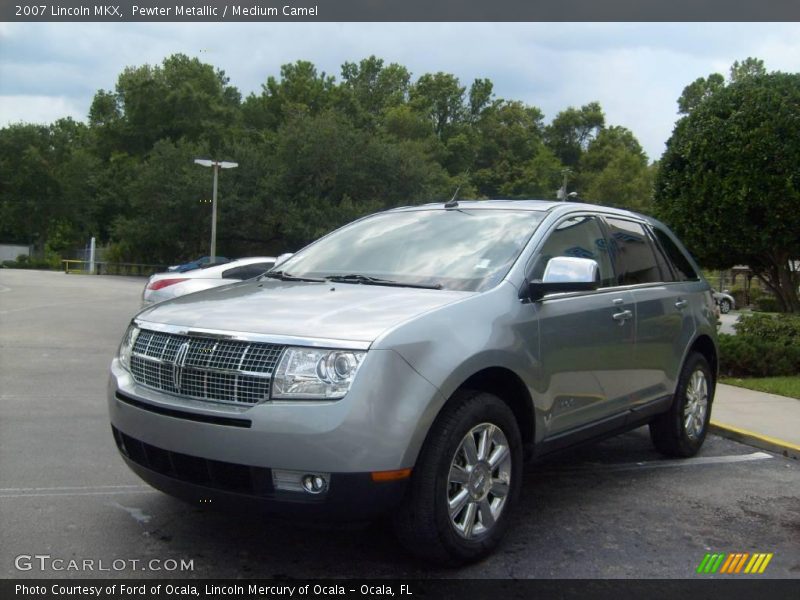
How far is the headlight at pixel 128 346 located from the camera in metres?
4.07

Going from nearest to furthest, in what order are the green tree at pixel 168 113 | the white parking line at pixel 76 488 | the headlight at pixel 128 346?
the headlight at pixel 128 346 < the white parking line at pixel 76 488 < the green tree at pixel 168 113

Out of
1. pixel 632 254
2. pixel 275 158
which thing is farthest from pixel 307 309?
pixel 275 158

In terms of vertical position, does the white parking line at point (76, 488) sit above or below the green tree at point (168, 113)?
below

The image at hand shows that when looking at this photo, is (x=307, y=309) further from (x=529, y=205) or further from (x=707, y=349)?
(x=707, y=349)

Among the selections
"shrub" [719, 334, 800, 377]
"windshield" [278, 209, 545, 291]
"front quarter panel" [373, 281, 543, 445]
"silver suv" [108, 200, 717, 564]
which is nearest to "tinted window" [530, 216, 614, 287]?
"silver suv" [108, 200, 717, 564]

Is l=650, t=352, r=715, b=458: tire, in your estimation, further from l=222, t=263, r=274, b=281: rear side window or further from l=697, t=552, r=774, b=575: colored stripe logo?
l=222, t=263, r=274, b=281: rear side window

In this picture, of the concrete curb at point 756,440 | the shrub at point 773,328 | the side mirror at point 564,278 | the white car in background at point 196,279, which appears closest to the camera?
the side mirror at point 564,278

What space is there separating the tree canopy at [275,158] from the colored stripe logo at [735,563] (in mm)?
12770

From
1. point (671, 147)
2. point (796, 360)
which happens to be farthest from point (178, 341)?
point (671, 147)

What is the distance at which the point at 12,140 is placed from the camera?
71.8m

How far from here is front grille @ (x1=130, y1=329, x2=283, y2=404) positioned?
345cm

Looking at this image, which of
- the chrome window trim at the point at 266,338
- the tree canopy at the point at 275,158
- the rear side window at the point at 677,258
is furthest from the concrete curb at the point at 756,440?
the tree canopy at the point at 275,158

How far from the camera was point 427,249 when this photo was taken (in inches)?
187

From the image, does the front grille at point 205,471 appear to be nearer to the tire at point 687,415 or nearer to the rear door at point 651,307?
the rear door at point 651,307
